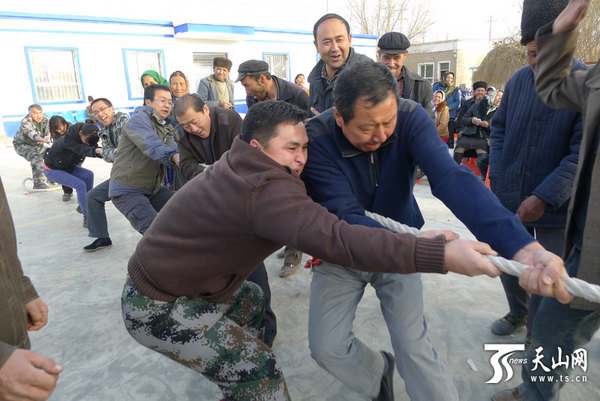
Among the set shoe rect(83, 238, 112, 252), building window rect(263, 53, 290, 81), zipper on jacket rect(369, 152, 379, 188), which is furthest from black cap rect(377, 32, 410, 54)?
building window rect(263, 53, 290, 81)

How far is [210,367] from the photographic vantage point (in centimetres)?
184

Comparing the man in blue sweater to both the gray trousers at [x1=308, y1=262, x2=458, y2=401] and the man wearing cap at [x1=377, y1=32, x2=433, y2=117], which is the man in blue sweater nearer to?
the gray trousers at [x1=308, y1=262, x2=458, y2=401]

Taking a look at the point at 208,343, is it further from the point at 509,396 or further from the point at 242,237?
the point at 509,396

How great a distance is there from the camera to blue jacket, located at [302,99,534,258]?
6.16 ft

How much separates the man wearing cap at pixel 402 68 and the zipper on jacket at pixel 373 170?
2270 millimetres

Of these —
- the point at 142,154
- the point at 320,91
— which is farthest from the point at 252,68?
the point at 142,154

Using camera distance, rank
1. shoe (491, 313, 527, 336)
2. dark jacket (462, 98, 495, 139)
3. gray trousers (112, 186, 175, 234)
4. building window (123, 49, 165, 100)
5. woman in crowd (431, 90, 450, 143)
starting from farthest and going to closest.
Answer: building window (123, 49, 165, 100)
woman in crowd (431, 90, 450, 143)
dark jacket (462, 98, 495, 139)
gray trousers (112, 186, 175, 234)
shoe (491, 313, 527, 336)

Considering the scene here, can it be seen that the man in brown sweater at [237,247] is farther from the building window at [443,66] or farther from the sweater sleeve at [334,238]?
the building window at [443,66]

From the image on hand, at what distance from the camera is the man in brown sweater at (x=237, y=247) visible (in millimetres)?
1571

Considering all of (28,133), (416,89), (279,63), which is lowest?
(28,133)

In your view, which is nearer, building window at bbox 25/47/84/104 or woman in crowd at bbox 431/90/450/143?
woman in crowd at bbox 431/90/450/143

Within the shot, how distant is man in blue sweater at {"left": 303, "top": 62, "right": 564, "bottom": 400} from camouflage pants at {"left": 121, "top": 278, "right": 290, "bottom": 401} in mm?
328

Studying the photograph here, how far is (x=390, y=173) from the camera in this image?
210 centimetres

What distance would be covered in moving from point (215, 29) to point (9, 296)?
18512 millimetres
